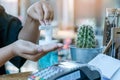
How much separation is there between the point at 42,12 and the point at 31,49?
239 mm

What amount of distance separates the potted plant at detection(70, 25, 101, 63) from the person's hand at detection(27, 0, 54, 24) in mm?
116

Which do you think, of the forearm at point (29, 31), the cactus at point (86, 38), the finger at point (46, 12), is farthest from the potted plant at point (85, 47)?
the forearm at point (29, 31)

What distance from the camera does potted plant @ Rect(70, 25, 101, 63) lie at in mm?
782

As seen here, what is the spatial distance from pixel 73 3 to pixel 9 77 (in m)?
1.92

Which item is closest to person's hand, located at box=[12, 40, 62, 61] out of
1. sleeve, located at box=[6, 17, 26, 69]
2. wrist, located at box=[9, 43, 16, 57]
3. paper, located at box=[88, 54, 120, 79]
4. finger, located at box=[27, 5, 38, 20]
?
wrist, located at box=[9, 43, 16, 57]

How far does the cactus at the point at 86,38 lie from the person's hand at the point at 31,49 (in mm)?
169

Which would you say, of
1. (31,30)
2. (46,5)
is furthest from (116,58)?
(31,30)

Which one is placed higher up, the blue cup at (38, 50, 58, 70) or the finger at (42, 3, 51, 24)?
the finger at (42, 3, 51, 24)

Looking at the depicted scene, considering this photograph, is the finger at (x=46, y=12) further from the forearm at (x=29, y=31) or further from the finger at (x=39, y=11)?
the forearm at (x=29, y=31)

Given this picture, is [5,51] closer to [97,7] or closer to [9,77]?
[9,77]

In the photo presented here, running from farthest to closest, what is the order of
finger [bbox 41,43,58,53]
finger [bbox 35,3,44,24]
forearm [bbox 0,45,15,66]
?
finger [bbox 35,3,44,24], forearm [bbox 0,45,15,66], finger [bbox 41,43,58,53]

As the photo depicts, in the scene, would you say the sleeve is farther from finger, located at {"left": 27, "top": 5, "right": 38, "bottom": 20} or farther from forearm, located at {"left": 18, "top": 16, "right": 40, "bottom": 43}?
finger, located at {"left": 27, "top": 5, "right": 38, "bottom": 20}

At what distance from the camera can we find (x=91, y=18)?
256 cm

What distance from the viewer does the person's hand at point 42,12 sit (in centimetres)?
82
